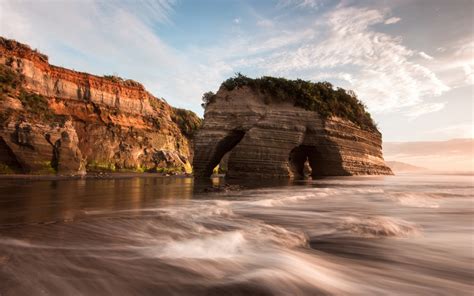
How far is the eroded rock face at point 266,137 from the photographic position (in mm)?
20000

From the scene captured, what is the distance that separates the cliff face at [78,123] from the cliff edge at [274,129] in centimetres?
2072

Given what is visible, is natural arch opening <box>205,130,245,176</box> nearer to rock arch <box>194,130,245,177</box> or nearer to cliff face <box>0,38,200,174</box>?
rock arch <box>194,130,245,177</box>

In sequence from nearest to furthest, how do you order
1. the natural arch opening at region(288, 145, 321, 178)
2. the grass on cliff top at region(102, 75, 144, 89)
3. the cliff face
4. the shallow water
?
the shallow water → the natural arch opening at region(288, 145, 321, 178) → the cliff face → the grass on cliff top at region(102, 75, 144, 89)

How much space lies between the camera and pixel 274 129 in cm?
2047

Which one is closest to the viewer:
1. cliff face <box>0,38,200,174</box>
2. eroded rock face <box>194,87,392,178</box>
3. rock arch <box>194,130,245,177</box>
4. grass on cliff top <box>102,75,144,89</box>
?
eroded rock face <box>194,87,392,178</box>

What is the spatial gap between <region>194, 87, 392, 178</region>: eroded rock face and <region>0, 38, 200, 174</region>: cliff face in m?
20.6

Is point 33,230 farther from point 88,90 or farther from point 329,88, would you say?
point 88,90

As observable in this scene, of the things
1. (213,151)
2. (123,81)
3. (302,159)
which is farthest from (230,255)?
(123,81)

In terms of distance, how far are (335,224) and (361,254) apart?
1.66 m

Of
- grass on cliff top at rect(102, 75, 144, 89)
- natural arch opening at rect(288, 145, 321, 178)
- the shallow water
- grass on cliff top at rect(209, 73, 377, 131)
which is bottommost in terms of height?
the shallow water

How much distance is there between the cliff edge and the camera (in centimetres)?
2005

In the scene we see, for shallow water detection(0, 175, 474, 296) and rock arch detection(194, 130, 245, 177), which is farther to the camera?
rock arch detection(194, 130, 245, 177)

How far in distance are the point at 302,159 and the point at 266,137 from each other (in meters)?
9.01

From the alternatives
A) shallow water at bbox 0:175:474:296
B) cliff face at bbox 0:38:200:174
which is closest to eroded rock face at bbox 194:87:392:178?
shallow water at bbox 0:175:474:296
